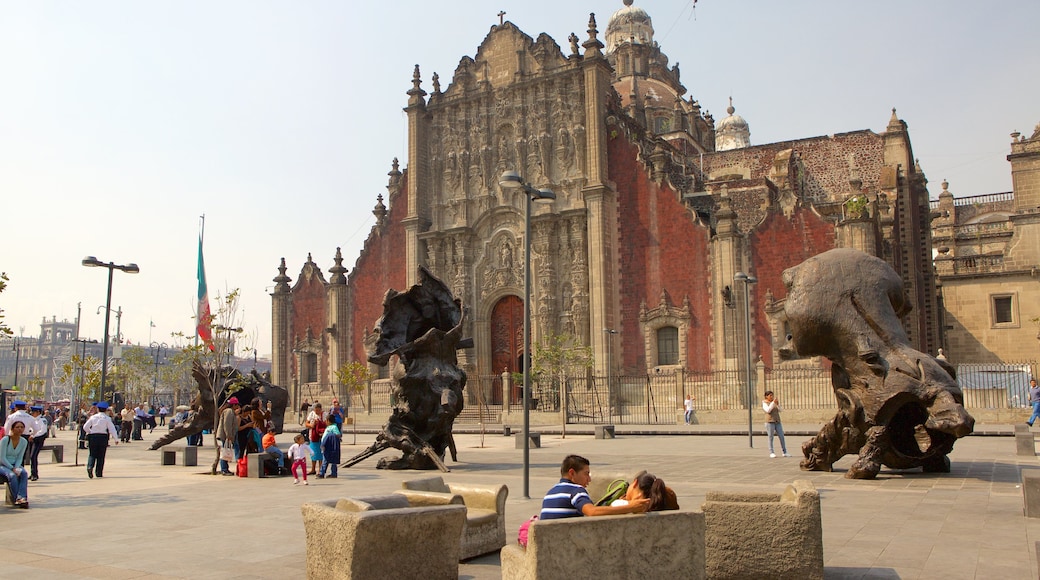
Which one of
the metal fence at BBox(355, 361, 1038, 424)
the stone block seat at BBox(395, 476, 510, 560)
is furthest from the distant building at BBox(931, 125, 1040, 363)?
the stone block seat at BBox(395, 476, 510, 560)

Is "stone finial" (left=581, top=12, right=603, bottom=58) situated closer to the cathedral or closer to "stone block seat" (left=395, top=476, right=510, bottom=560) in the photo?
the cathedral

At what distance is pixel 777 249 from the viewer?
3425cm

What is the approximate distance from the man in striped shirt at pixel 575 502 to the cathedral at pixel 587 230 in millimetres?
28182

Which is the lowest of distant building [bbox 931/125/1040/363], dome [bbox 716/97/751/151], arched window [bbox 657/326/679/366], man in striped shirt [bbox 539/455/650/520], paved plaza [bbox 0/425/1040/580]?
paved plaza [bbox 0/425/1040/580]

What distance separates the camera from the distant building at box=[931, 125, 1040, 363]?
133 ft

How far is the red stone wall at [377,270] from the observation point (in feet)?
146

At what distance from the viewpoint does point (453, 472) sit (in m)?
16.4

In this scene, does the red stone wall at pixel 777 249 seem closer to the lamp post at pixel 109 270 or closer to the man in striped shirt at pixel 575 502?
the lamp post at pixel 109 270

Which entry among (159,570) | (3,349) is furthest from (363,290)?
(3,349)

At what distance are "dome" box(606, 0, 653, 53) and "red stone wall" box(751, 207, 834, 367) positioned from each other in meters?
35.6

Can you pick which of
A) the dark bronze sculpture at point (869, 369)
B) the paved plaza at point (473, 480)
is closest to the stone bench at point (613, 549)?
the paved plaza at point (473, 480)

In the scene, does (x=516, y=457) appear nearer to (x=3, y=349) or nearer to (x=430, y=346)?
(x=430, y=346)

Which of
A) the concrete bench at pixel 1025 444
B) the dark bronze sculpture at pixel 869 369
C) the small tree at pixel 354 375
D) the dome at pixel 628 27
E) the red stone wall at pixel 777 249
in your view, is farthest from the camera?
the dome at pixel 628 27

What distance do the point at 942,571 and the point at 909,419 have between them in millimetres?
7238
